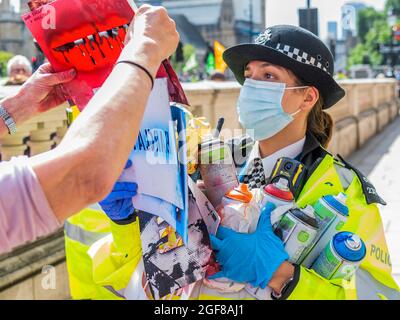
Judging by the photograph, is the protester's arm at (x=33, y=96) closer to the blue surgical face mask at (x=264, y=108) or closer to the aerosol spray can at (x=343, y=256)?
the blue surgical face mask at (x=264, y=108)


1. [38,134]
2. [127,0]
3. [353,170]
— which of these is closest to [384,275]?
[353,170]

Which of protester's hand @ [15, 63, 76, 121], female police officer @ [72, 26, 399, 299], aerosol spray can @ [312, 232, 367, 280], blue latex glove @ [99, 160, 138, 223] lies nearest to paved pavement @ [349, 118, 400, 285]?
female police officer @ [72, 26, 399, 299]

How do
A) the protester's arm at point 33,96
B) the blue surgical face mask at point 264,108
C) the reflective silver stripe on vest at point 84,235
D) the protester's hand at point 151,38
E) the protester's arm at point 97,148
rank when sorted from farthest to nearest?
1. the blue surgical face mask at point 264,108
2. the reflective silver stripe on vest at point 84,235
3. the protester's arm at point 33,96
4. the protester's hand at point 151,38
5. the protester's arm at point 97,148

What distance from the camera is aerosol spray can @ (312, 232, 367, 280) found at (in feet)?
6.24

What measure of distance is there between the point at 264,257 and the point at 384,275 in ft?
1.86

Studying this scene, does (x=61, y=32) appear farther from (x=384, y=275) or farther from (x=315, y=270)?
(x=384, y=275)

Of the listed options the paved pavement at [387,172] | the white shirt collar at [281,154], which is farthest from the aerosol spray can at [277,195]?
the paved pavement at [387,172]

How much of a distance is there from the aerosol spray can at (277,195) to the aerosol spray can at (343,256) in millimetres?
192

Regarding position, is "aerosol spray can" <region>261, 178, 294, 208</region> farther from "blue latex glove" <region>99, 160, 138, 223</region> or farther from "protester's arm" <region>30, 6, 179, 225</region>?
"protester's arm" <region>30, 6, 179, 225</region>

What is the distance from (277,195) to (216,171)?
227 millimetres

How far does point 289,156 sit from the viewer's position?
8.32 feet

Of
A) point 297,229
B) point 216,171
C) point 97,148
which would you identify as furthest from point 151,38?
point 297,229

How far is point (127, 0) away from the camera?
1.71 metres

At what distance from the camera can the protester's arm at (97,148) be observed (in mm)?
1245
